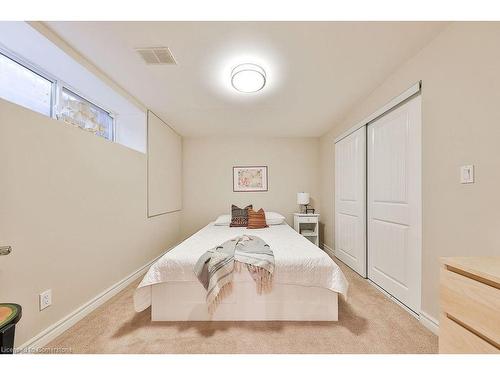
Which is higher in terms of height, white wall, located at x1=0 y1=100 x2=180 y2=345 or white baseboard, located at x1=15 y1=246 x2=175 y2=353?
white wall, located at x1=0 y1=100 x2=180 y2=345

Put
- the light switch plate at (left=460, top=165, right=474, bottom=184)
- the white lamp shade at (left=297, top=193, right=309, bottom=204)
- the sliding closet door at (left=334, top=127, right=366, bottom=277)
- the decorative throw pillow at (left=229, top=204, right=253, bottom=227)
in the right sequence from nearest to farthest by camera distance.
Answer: the light switch plate at (left=460, top=165, right=474, bottom=184), the sliding closet door at (left=334, top=127, right=366, bottom=277), the decorative throw pillow at (left=229, top=204, right=253, bottom=227), the white lamp shade at (left=297, top=193, right=309, bottom=204)

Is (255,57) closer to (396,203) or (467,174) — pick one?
(467,174)

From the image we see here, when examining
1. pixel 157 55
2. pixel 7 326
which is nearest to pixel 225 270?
pixel 7 326

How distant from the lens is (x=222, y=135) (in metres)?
4.32

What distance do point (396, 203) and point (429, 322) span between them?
0.99 metres

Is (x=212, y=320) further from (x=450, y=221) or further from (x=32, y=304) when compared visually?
(x=450, y=221)

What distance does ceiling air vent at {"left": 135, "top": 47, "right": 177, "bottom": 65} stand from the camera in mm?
1764

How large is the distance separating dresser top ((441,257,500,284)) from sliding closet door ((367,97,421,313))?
2.61ft

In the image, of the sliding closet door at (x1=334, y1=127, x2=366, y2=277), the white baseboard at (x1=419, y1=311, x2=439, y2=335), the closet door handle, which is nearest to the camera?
the closet door handle

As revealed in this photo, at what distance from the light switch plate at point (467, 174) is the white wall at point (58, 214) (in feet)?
9.41

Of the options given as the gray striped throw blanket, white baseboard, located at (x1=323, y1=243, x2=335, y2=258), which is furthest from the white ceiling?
white baseboard, located at (x1=323, y1=243, x2=335, y2=258)

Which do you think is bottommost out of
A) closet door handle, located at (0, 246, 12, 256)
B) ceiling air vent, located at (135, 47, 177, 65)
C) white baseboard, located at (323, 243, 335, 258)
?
white baseboard, located at (323, 243, 335, 258)

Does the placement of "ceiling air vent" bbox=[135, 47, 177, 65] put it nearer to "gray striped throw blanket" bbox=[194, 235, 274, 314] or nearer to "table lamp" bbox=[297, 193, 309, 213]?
"gray striped throw blanket" bbox=[194, 235, 274, 314]
